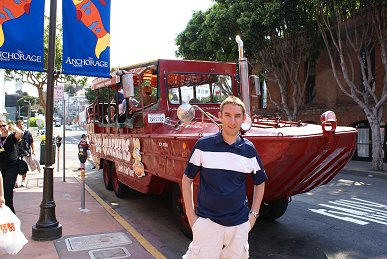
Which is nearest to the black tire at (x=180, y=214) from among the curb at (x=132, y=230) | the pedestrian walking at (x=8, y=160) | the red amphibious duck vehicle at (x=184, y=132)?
the red amphibious duck vehicle at (x=184, y=132)

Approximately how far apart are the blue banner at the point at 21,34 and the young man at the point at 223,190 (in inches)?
152

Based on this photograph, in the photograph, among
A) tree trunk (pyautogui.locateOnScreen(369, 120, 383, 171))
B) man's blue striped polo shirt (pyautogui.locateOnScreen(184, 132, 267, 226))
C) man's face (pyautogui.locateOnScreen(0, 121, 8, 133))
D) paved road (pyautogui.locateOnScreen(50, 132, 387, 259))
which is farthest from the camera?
tree trunk (pyautogui.locateOnScreen(369, 120, 383, 171))

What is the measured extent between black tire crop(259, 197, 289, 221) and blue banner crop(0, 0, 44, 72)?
4.35 metres

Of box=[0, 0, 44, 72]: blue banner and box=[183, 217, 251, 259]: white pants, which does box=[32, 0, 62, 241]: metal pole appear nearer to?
A: box=[0, 0, 44, 72]: blue banner

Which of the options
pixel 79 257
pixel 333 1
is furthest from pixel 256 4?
pixel 79 257

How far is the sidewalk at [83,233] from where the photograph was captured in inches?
197

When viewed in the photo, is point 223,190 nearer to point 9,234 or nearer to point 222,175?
point 222,175

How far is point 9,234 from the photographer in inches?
156

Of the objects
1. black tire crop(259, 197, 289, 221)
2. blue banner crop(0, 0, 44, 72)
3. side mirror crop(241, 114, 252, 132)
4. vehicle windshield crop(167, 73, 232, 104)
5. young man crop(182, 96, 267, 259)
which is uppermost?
blue banner crop(0, 0, 44, 72)

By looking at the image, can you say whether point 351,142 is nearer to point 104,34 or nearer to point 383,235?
point 383,235

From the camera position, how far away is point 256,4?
56.5 ft

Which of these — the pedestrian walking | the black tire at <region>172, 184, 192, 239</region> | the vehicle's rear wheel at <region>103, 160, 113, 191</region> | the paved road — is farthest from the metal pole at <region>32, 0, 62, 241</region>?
the vehicle's rear wheel at <region>103, 160, 113, 191</region>

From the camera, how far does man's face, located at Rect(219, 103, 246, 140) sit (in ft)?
9.87

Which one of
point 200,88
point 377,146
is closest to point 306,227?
Answer: point 200,88
